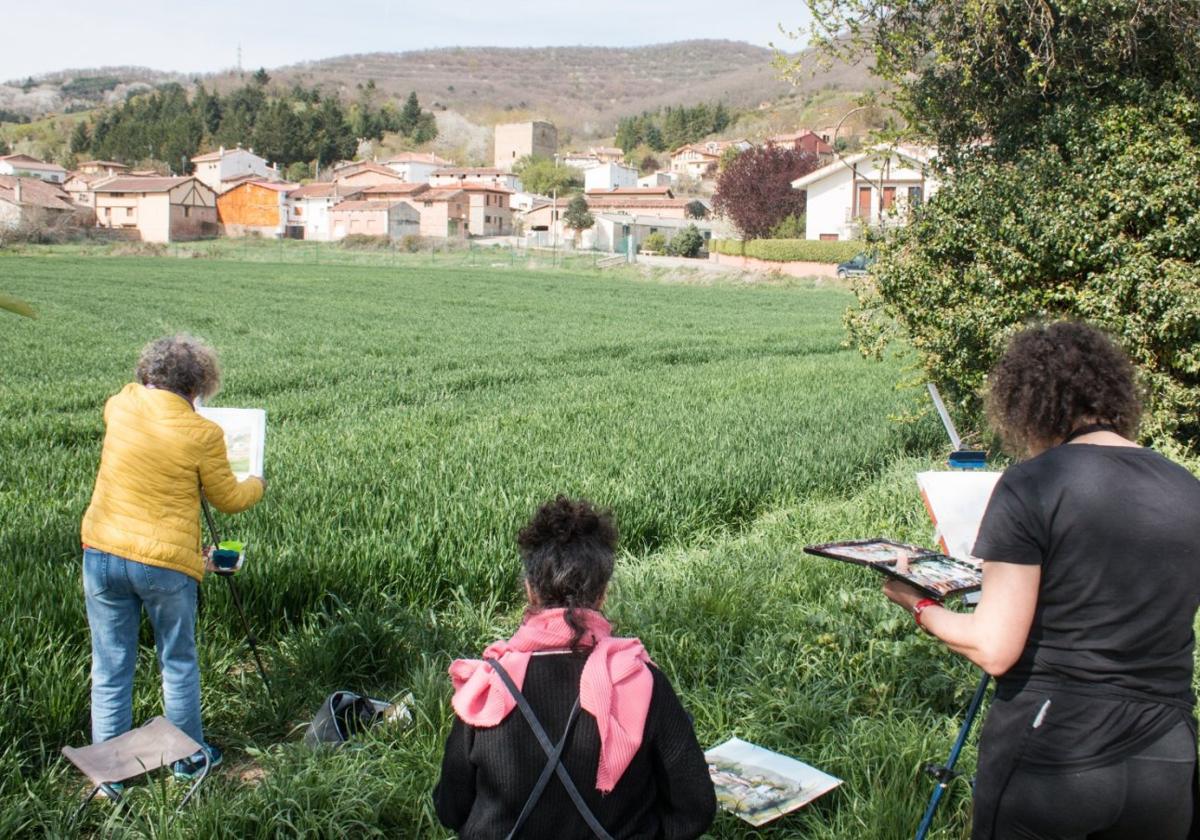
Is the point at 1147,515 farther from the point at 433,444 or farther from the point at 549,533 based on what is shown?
the point at 433,444

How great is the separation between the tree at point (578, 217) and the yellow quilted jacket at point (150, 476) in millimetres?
86218

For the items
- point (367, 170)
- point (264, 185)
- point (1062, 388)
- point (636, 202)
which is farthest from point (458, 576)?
point (367, 170)

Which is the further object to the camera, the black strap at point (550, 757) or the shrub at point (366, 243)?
the shrub at point (366, 243)

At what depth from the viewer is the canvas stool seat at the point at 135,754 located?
→ 328 centimetres

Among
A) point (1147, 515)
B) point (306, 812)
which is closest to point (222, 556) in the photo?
point (306, 812)

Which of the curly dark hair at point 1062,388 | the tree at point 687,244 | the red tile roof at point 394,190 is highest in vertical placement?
the red tile roof at point 394,190

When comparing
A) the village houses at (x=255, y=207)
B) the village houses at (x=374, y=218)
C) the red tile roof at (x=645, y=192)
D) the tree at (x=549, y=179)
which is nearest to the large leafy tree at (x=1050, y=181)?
the village houses at (x=374, y=218)

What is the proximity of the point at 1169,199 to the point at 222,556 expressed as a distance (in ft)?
21.3

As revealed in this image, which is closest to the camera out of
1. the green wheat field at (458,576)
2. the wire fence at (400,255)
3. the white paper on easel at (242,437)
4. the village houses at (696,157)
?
the green wheat field at (458,576)

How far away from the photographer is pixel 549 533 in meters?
2.35

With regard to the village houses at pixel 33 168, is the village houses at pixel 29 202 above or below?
below

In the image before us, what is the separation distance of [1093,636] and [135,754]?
289cm

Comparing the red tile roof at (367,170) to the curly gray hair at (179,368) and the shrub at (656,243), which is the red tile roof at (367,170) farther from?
the curly gray hair at (179,368)

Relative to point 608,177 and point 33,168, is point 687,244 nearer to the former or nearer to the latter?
point 608,177
